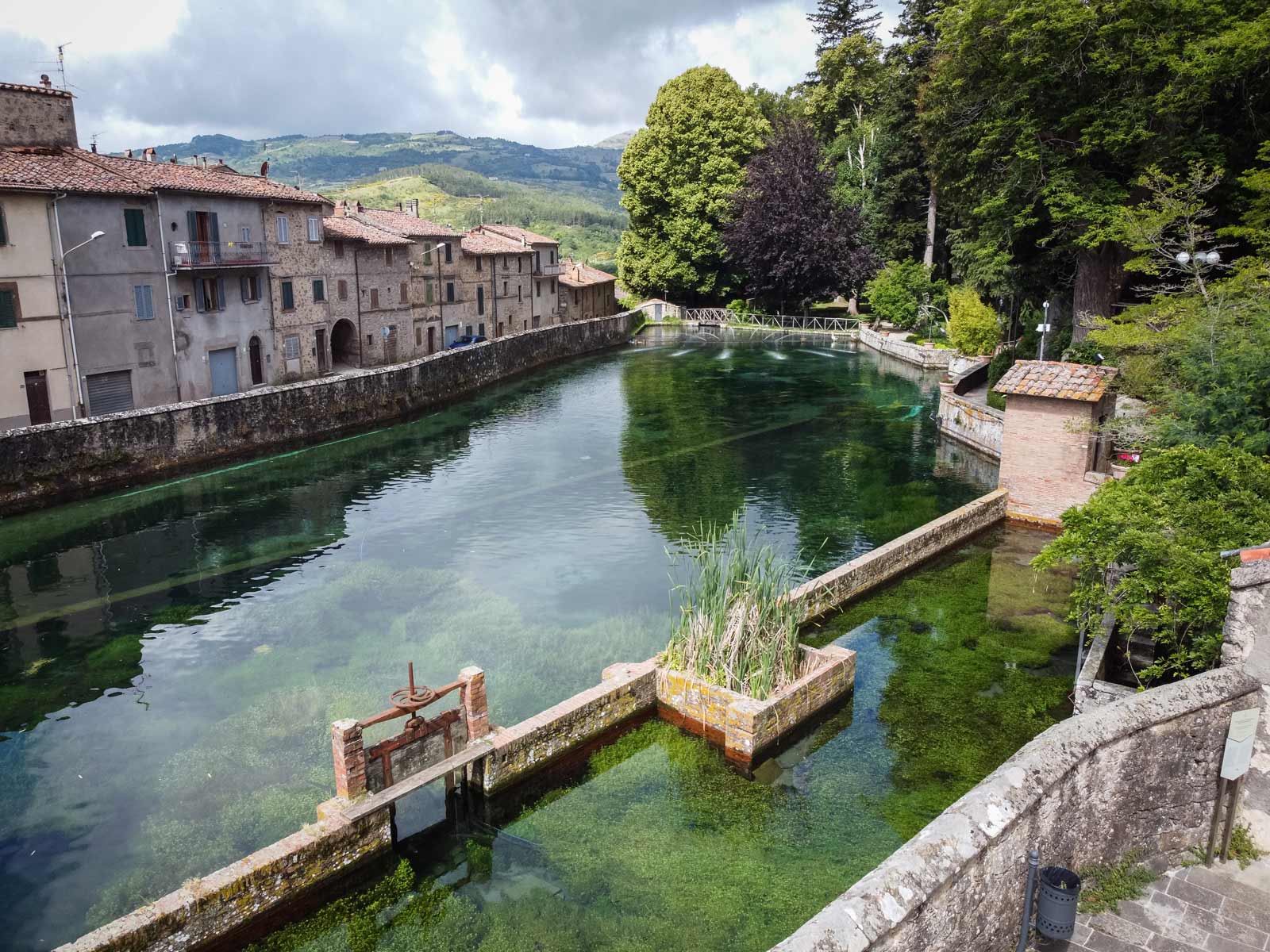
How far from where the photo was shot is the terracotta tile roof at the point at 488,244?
2239 inches

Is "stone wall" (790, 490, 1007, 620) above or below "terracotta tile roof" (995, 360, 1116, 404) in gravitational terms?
below

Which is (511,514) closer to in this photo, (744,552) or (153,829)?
(744,552)

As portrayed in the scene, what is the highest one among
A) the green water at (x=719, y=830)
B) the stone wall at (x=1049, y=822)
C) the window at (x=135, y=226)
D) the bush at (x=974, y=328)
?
the window at (x=135, y=226)

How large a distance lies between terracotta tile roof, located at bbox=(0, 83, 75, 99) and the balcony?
561 cm

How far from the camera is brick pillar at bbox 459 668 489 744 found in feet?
37.8

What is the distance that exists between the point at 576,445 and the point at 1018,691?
838 inches

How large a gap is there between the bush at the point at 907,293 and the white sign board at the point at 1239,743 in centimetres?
5417

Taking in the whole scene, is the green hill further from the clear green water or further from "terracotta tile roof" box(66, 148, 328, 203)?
the clear green water

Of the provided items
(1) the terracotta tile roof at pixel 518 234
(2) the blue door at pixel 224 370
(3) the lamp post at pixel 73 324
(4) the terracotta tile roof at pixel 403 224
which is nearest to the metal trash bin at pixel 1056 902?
(3) the lamp post at pixel 73 324

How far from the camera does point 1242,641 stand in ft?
26.8

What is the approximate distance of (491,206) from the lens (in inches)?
5659

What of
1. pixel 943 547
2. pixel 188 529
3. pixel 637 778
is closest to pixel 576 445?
pixel 188 529

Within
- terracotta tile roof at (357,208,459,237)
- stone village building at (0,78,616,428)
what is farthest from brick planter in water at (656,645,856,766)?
terracotta tile roof at (357,208,459,237)

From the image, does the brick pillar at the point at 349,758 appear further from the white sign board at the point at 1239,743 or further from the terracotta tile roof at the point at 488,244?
the terracotta tile roof at the point at 488,244
